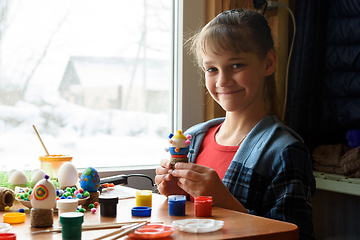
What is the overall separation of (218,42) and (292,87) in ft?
2.78

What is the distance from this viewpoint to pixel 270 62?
4.34 ft

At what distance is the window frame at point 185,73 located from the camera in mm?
1786

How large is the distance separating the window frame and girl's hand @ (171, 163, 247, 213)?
0.74 meters

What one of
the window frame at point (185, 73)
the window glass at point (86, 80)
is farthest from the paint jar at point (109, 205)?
the window frame at point (185, 73)

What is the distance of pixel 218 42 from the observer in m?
1.24

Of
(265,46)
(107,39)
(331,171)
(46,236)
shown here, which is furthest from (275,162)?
(107,39)

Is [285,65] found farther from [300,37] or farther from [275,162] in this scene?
[275,162]

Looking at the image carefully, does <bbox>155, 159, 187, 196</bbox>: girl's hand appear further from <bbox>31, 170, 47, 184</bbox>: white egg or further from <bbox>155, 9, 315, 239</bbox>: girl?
<bbox>31, 170, 47, 184</bbox>: white egg

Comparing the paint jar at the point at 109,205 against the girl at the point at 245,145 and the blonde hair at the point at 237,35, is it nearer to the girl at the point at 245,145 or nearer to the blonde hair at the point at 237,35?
the girl at the point at 245,145

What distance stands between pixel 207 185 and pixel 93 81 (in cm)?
84

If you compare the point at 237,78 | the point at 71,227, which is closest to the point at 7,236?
the point at 71,227

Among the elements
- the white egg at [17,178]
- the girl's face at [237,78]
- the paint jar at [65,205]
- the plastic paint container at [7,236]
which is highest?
the girl's face at [237,78]

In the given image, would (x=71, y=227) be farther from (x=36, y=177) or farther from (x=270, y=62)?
(x=270, y=62)

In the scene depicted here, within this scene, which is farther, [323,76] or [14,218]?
[323,76]
